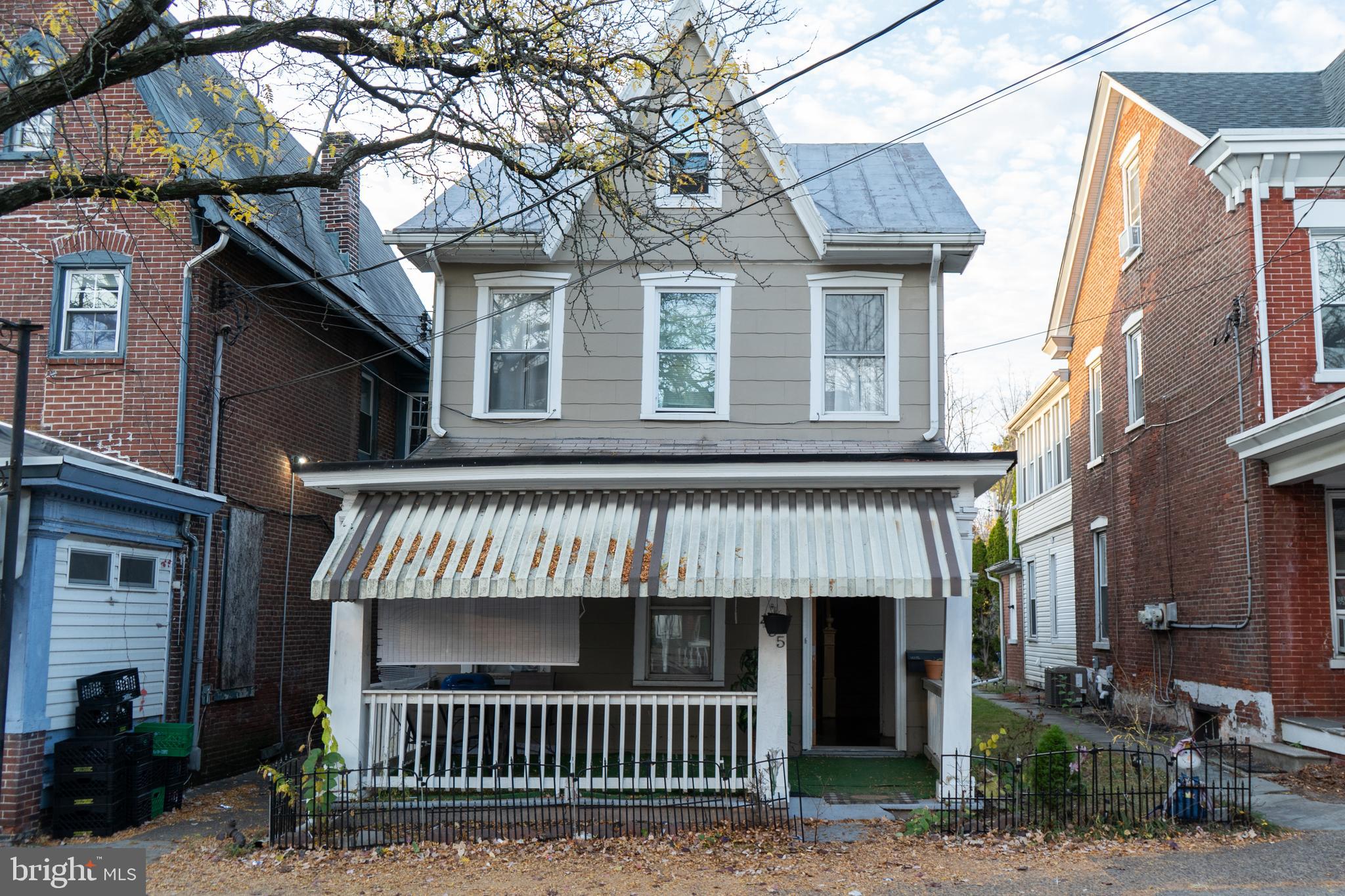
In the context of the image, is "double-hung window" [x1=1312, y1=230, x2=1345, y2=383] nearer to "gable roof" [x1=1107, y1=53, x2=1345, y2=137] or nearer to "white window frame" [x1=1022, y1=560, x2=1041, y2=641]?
"gable roof" [x1=1107, y1=53, x2=1345, y2=137]

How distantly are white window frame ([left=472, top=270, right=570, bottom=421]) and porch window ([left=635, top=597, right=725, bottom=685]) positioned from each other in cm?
253

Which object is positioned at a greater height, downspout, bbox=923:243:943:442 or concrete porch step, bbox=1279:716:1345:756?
downspout, bbox=923:243:943:442

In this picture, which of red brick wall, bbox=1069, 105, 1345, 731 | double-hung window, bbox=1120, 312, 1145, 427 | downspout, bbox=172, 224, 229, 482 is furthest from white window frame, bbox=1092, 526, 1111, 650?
downspout, bbox=172, 224, 229, 482

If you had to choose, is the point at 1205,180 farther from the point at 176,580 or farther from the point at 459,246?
the point at 176,580

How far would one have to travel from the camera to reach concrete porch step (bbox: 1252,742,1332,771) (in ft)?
36.6

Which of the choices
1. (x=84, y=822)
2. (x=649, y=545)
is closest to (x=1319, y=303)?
(x=649, y=545)

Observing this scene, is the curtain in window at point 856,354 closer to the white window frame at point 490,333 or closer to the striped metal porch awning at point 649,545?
the striped metal porch awning at point 649,545

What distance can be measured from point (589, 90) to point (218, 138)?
5348mm

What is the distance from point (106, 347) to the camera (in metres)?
12.2

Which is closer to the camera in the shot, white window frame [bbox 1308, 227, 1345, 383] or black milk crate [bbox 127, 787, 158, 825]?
black milk crate [bbox 127, 787, 158, 825]

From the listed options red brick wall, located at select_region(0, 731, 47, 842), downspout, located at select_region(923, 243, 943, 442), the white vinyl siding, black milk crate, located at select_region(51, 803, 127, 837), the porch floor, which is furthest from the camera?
the white vinyl siding

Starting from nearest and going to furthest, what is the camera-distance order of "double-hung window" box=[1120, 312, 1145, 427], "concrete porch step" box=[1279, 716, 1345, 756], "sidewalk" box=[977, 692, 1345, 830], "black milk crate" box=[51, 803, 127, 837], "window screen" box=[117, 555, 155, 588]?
"sidewalk" box=[977, 692, 1345, 830], "black milk crate" box=[51, 803, 127, 837], "window screen" box=[117, 555, 155, 588], "concrete porch step" box=[1279, 716, 1345, 756], "double-hung window" box=[1120, 312, 1145, 427]

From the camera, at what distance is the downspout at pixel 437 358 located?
1231 centimetres

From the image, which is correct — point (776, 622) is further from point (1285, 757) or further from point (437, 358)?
point (1285, 757)
